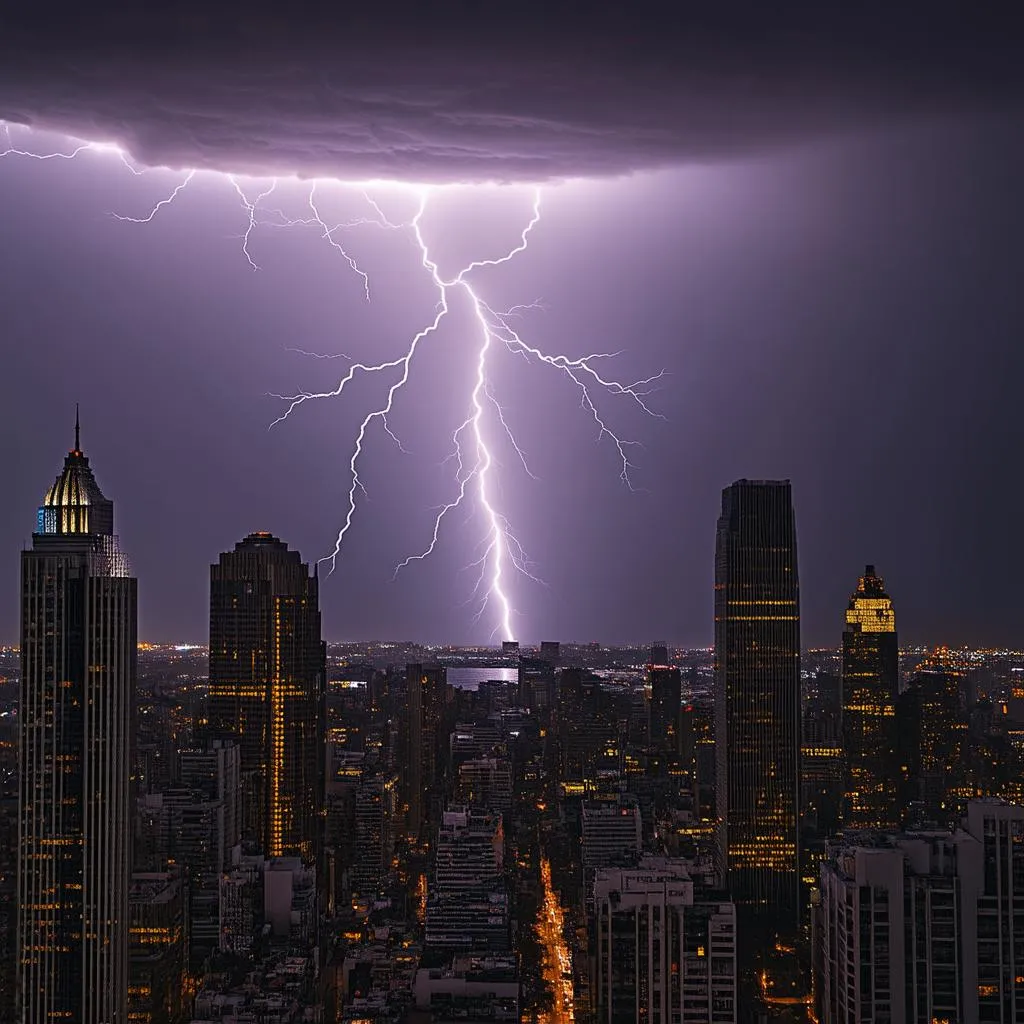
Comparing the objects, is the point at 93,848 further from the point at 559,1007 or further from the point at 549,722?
the point at 549,722

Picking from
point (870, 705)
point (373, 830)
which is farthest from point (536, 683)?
point (870, 705)

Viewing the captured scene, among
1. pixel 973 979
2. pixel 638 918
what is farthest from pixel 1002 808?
pixel 638 918

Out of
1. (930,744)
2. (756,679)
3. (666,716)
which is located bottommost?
(666,716)

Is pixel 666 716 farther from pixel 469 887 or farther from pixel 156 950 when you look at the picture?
pixel 156 950

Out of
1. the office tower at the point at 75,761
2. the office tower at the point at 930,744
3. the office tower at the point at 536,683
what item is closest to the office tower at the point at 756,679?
the office tower at the point at 536,683

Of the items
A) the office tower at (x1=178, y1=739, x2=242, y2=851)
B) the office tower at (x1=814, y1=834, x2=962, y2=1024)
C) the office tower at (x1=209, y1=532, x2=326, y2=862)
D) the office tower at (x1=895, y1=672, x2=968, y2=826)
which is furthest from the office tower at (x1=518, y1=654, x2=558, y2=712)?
the office tower at (x1=814, y1=834, x2=962, y2=1024)

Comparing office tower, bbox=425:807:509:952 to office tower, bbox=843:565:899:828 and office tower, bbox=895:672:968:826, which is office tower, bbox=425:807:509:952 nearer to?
office tower, bbox=843:565:899:828

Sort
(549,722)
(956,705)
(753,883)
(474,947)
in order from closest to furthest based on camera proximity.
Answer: (474,947) → (956,705) → (753,883) → (549,722)
